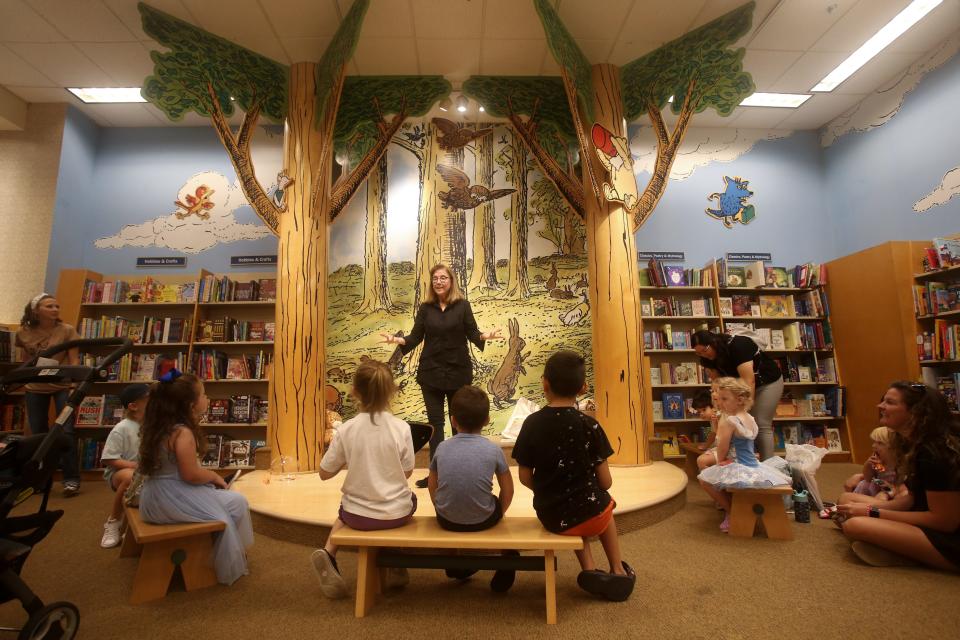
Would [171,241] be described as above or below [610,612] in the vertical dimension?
Answer: above

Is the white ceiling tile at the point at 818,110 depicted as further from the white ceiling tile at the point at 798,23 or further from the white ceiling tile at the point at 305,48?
the white ceiling tile at the point at 305,48

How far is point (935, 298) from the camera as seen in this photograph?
441 cm

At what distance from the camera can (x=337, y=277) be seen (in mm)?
5238

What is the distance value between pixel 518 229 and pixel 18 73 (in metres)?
5.31

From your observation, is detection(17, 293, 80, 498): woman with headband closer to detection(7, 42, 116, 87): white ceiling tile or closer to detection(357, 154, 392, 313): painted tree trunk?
detection(7, 42, 116, 87): white ceiling tile

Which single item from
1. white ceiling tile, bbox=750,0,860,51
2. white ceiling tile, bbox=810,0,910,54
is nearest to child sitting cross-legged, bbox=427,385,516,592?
white ceiling tile, bbox=750,0,860,51

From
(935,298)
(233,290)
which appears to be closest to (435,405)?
(233,290)

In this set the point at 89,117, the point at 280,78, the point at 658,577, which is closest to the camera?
the point at 658,577

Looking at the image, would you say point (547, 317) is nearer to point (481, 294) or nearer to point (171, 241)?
point (481, 294)

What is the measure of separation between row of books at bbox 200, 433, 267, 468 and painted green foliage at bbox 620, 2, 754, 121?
512 centimetres

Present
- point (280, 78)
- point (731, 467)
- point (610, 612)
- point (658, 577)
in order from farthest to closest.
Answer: point (280, 78)
point (731, 467)
point (658, 577)
point (610, 612)

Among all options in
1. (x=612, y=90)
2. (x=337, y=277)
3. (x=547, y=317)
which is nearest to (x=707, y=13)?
(x=612, y=90)

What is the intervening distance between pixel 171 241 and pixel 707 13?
19.4 feet

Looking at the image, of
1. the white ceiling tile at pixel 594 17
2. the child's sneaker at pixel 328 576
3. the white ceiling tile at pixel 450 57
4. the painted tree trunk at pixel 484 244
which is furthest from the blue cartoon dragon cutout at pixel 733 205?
the child's sneaker at pixel 328 576
